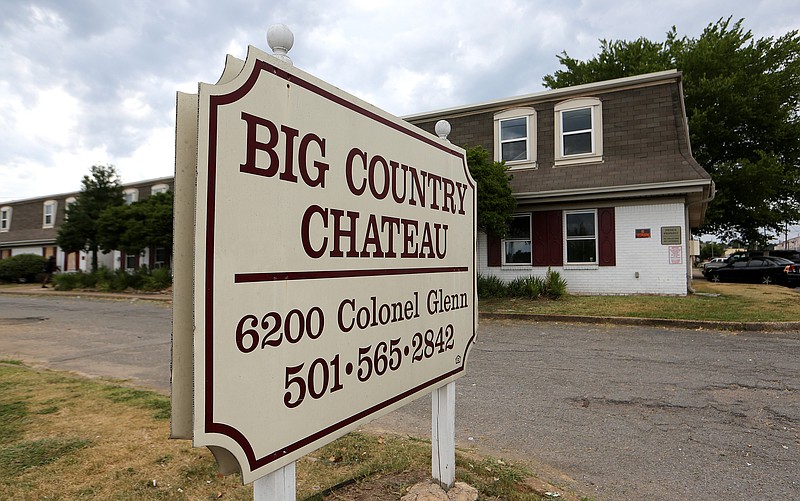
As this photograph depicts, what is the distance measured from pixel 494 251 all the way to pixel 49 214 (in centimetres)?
3400

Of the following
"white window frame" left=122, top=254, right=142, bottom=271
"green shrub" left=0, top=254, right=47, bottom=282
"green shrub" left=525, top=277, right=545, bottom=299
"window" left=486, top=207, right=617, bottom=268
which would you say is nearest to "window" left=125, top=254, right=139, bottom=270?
"white window frame" left=122, top=254, right=142, bottom=271

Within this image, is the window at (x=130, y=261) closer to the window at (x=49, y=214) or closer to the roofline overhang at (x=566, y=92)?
the window at (x=49, y=214)

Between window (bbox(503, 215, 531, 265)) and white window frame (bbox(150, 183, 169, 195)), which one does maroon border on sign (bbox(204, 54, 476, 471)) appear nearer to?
window (bbox(503, 215, 531, 265))

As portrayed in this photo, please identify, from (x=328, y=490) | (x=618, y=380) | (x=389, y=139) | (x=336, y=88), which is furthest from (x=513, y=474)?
(x=618, y=380)

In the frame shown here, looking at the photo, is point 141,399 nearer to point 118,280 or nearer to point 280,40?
point 280,40

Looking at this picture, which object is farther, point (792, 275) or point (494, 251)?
point (792, 275)

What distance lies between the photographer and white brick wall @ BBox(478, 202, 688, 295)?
42.9ft

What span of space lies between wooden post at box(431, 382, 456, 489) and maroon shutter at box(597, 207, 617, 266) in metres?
12.3

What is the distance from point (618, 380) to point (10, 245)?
42.5 m

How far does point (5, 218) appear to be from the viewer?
37.0 meters

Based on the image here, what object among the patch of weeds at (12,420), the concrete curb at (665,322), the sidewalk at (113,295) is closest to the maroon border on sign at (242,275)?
the patch of weeds at (12,420)

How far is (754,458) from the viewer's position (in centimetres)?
371

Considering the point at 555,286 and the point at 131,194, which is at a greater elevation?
the point at 131,194

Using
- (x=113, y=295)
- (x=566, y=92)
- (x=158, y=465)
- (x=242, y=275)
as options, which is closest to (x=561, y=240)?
(x=566, y=92)
